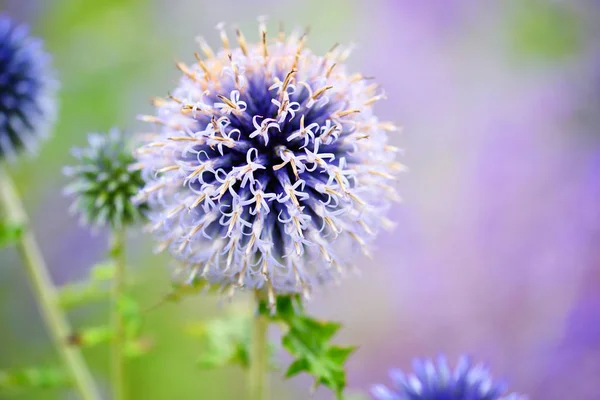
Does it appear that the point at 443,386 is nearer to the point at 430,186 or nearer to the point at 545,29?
the point at 430,186

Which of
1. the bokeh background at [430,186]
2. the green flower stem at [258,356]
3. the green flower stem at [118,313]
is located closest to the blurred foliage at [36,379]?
the green flower stem at [118,313]

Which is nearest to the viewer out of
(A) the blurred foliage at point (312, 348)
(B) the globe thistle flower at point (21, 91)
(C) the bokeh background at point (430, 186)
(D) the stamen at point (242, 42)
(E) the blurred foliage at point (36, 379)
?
(A) the blurred foliage at point (312, 348)

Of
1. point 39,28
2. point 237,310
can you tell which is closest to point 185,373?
point 237,310

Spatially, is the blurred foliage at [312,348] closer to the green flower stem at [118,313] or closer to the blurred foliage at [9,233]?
the green flower stem at [118,313]

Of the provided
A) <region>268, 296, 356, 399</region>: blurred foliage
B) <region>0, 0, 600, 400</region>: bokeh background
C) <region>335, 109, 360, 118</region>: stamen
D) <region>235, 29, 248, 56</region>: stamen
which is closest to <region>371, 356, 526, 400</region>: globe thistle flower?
<region>268, 296, 356, 399</region>: blurred foliage

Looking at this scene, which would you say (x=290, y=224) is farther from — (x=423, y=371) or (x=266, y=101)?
(x=423, y=371)
